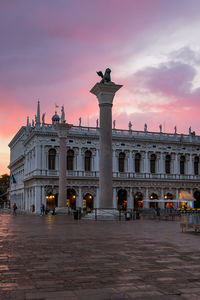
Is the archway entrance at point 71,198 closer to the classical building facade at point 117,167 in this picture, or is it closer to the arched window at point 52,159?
the classical building facade at point 117,167

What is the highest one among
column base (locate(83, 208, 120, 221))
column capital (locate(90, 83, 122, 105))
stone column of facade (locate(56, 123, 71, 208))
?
column capital (locate(90, 83, 122, 105))

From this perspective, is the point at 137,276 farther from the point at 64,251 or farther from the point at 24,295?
the point at 64,251

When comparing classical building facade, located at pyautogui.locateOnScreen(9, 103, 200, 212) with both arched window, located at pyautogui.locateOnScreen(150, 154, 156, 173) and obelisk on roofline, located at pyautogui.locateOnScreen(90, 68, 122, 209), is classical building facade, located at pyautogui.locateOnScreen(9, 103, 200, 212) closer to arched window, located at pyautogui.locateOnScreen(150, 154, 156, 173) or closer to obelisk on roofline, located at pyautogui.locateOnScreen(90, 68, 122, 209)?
arched window, located at pyautogui.locateOnScreen(150, 154, 156, 173)

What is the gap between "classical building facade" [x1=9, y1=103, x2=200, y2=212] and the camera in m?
59.2

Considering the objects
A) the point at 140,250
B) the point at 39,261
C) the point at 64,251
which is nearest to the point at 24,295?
the point at 39,261

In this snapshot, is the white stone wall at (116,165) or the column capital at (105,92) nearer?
the column capital at (105,92)

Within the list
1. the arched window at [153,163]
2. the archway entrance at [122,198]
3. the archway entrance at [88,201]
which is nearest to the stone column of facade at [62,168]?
the archway entrance at [88,201]

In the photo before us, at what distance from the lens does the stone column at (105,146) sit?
2948 centimetres

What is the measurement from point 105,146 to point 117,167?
3367cm

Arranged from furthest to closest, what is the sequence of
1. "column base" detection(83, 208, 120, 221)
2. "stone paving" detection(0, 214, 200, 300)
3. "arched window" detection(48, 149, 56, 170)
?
"arched window" detection(48, 149, 56, 170)
"column base" detection(83, 208, 120, 221)
"stone paving" detection(0, 214, 200, 300)

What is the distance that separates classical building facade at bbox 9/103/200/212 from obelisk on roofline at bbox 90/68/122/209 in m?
29.7

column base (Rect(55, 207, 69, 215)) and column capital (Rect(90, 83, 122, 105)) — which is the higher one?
column capital (Rect(90, 83, 122, 105))

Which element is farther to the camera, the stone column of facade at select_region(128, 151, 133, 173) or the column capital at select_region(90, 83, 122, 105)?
the stone column of facade at select_region(128, 151, 133, 173)

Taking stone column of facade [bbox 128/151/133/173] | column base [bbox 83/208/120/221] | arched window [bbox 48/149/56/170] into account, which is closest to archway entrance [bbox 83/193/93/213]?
arched window [bbox 48/149/56/170]
